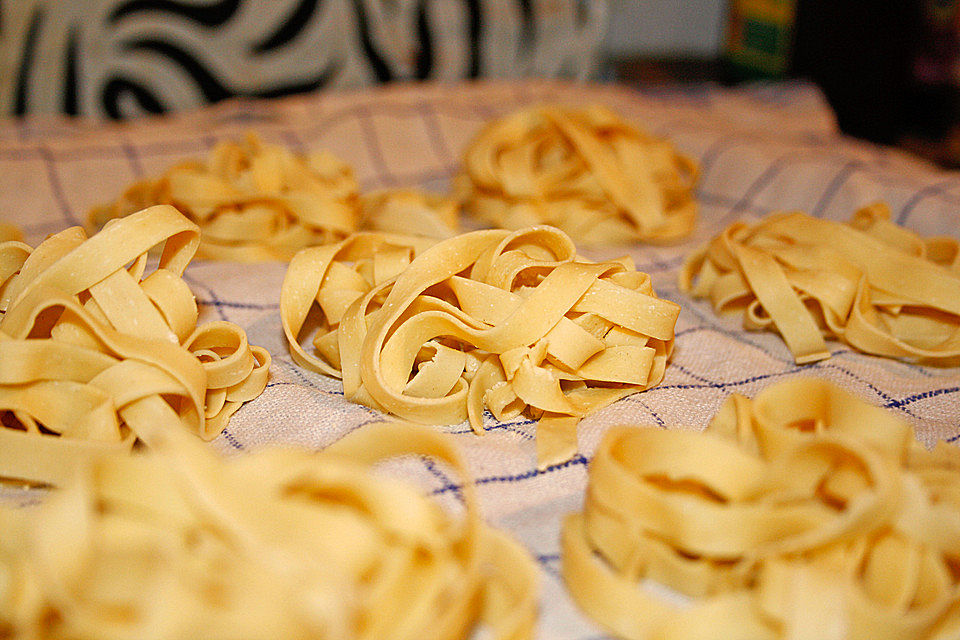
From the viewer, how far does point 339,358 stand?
2.62ft

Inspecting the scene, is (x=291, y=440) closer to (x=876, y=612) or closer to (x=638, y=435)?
(x=638, y=435)

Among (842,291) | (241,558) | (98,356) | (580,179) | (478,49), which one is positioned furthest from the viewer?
(478,49)

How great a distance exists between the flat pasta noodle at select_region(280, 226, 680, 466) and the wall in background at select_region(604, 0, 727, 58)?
1.53 metres

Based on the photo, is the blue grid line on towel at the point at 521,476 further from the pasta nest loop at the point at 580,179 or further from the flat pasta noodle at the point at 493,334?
the pasta nest loop at the point at 580,179

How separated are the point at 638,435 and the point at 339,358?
35 centimetres

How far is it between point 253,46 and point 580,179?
824mm

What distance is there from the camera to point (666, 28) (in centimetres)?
223

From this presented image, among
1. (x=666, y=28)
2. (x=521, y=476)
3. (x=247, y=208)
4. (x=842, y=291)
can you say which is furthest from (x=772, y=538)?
(x=666, y=28)

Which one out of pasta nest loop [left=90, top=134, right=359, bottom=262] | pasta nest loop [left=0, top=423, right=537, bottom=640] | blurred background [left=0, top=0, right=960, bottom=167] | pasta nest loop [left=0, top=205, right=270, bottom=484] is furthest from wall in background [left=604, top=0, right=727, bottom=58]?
pasta nest loop [left=0, top=423, right=537, bottom=640]

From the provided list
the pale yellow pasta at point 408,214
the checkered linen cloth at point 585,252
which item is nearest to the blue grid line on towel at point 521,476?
the checkered linen cloth at point 585,252

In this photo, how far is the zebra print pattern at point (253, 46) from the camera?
4.98 ft

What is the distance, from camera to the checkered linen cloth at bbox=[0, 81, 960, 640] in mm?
683

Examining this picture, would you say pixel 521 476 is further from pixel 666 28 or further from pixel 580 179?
pixel 666 28

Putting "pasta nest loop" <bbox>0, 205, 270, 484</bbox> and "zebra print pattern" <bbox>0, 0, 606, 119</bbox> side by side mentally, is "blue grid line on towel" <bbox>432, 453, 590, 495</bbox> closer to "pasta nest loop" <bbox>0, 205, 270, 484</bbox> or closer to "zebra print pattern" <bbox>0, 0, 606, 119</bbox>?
"pasta nest loop" <bbox>0, 205, 270, 484</bbox>
